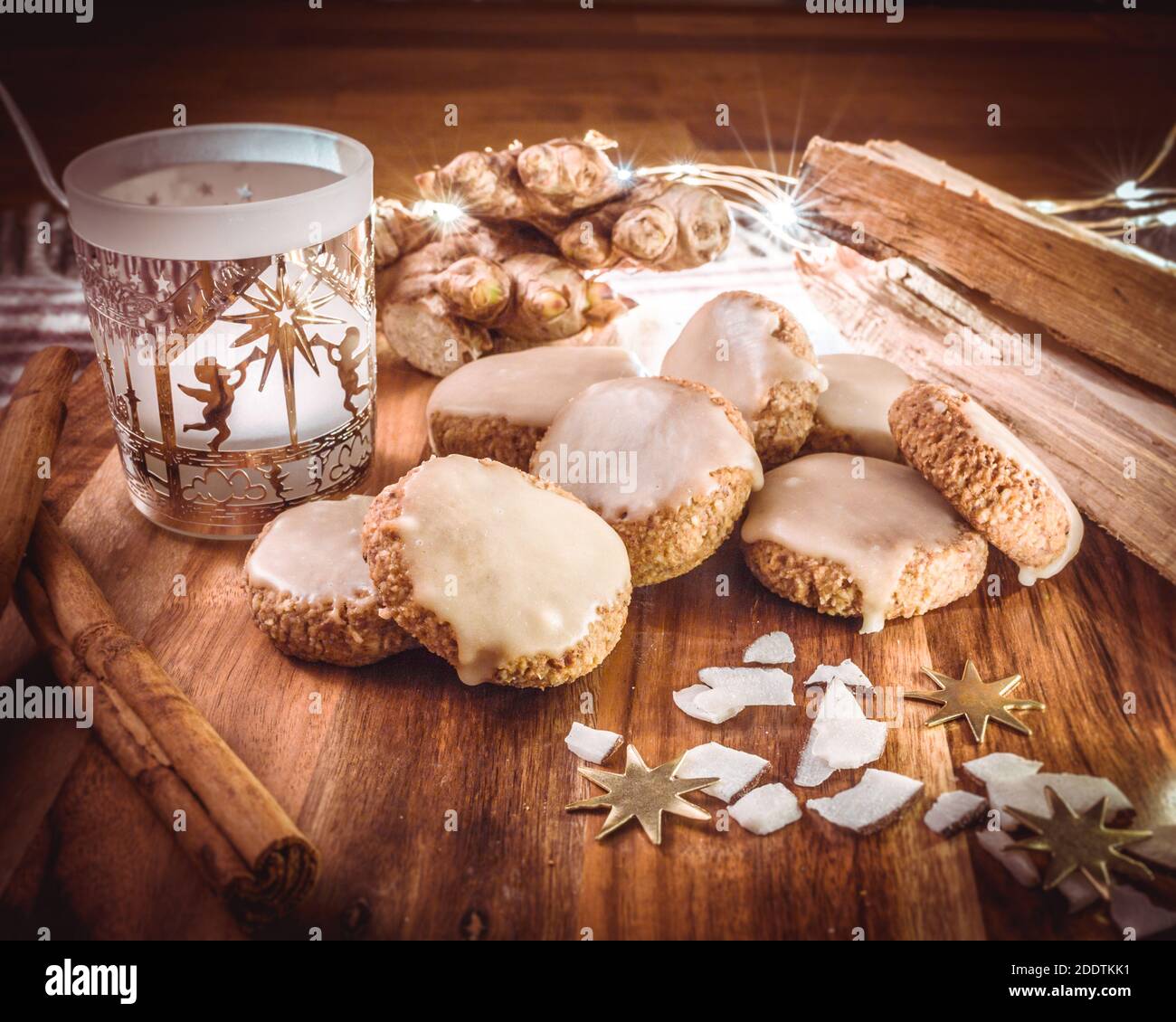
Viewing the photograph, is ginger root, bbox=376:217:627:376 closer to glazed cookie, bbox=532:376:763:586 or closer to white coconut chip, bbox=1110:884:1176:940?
glazed cookie, bbox=532:376:763:586

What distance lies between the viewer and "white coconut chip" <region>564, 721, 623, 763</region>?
1.37 meters

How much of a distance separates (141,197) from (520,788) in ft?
3.41

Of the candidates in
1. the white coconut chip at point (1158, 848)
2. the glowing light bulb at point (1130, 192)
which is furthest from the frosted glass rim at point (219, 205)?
the glowing light bulb at point (1130, 192)

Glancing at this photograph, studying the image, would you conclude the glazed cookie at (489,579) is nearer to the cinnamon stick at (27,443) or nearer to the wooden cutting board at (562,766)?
the wooden cutting board at (562,766)

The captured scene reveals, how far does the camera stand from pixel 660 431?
5.34ft

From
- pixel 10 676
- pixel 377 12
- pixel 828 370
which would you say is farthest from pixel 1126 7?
pixel 10 676

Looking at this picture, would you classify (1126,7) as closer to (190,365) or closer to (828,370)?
(828,370)

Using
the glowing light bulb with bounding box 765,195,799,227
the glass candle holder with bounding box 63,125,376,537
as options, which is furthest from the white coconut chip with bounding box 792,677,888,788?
the glowing light bulb with bounding box 765,195,799,227

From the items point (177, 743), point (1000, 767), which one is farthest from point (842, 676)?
point (177, 743)

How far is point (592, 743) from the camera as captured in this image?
1385mm

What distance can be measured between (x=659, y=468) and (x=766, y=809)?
51cm

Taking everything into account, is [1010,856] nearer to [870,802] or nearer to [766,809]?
[870,802]

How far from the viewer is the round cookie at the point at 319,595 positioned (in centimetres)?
144

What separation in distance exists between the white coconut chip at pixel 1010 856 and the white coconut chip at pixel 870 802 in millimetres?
88
